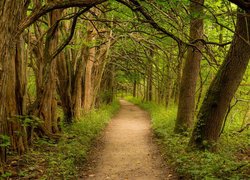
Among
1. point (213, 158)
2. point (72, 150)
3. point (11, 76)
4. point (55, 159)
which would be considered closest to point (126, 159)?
point (72, 150)

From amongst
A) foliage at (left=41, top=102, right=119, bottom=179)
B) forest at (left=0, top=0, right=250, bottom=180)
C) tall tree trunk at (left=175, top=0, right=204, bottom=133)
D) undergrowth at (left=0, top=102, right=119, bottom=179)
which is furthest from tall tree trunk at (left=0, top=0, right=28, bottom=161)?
tall tree trunk at (left=175, top=0, right=204, bottom=133)

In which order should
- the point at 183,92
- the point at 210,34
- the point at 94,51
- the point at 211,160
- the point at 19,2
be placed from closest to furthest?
the point at 19,2 < the point at 211,160 < the point at 183,92 < the point at 210,34 < the point at 94,51

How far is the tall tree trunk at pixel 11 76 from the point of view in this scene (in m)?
5.15

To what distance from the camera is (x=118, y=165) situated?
8422mm

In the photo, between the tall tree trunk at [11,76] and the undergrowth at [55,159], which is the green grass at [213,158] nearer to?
the undergrowth at [55,159]

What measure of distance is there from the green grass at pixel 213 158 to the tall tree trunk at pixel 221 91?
46cm

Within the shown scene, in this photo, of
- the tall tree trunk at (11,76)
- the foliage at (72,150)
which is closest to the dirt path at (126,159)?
the foliage at (72,150)

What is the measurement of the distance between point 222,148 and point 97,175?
143 inches

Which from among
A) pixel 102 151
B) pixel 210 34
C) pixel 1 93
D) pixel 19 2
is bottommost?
pixel 102 151

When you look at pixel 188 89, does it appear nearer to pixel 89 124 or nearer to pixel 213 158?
pixel 213 158

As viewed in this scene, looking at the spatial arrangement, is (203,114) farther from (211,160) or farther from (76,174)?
(76,174)

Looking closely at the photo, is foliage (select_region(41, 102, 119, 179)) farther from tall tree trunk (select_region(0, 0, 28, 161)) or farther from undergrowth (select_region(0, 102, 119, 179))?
tall tree trunk (select_region(0, 0, 28, 161))

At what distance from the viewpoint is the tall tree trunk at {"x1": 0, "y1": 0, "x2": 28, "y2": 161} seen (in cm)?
515

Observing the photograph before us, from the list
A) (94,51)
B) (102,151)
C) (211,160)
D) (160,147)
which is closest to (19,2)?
(211,160)
